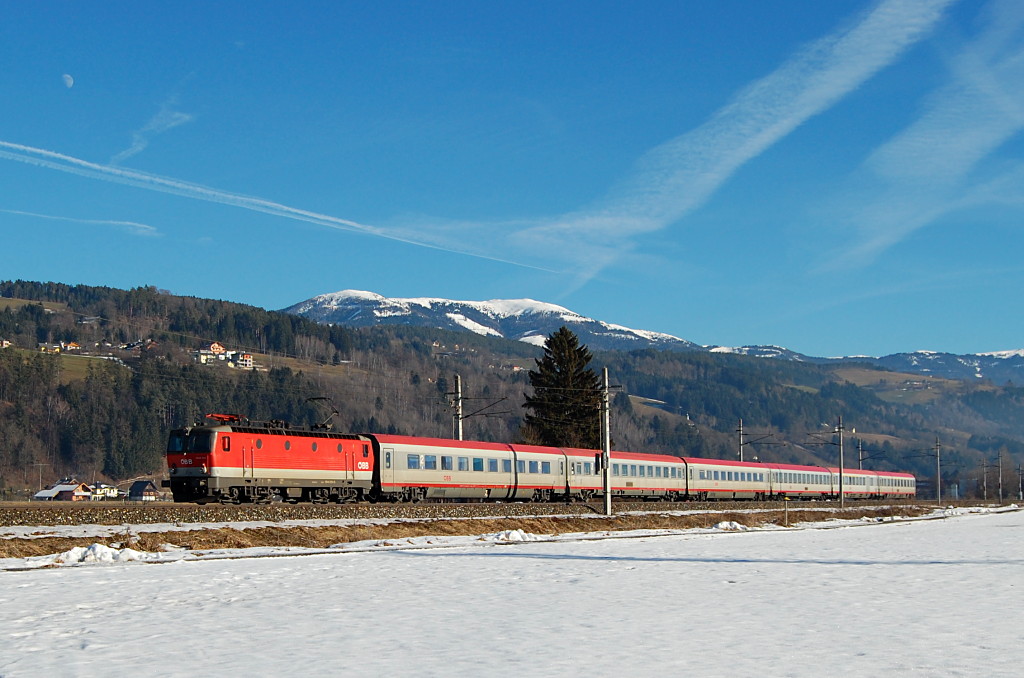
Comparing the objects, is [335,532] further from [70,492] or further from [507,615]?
[70,492]

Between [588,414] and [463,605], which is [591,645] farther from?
[588,414]

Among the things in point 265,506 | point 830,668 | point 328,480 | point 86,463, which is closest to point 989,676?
point 830,668

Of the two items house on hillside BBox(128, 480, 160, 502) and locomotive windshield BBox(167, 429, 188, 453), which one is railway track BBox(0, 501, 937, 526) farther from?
house on hillside BBox(128, 480, 160, 502)

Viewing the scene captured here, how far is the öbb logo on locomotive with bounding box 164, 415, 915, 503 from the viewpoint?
1748 inches

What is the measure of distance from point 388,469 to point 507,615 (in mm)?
36329

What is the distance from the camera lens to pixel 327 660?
13.5m

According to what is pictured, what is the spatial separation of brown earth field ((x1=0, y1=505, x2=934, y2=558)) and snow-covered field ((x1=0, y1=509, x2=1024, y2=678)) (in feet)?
6.81

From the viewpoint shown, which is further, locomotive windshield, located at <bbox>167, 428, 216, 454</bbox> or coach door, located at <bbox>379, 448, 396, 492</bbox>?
coach door, located at <bbox>379, 448, 396, 492</bbox>

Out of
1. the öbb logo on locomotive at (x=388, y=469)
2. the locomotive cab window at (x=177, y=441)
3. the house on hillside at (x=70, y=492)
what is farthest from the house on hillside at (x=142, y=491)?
the locomotive cab window at (x=177, y=441)

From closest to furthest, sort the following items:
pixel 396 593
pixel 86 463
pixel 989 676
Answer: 1. pixel 989 676
2. pixel 396 593
3. pixel 86 463

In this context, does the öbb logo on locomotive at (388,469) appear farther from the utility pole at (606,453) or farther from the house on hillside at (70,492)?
the house on hillside at (70,492)

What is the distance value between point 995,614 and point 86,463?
176m

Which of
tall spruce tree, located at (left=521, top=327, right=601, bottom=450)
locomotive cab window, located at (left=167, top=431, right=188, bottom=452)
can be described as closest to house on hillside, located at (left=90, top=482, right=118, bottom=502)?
tall spruce tree, located at (left=521, top=327, right=601, bottom=450)

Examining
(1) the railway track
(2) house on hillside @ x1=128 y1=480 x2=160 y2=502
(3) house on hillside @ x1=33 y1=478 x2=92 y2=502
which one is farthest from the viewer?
(2) house on hillside @ x1=128 y1=480 x2=160 y2=502
